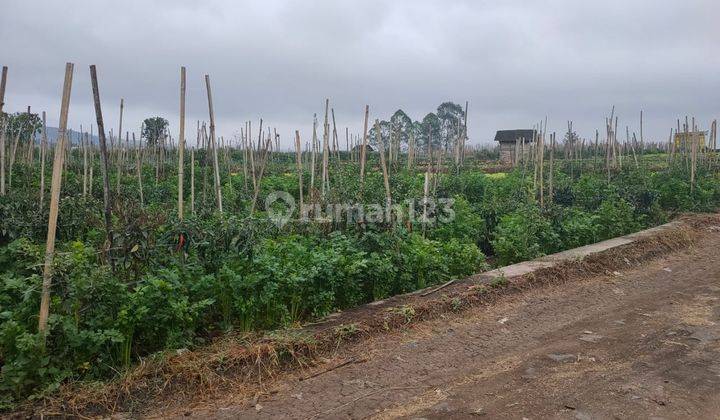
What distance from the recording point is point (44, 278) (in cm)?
333

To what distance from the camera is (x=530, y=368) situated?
3.90 m

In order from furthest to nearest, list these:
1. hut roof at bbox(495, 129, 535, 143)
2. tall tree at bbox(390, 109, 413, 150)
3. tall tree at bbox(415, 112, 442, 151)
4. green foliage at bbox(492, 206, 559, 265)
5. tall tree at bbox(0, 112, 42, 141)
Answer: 1. tall tree at bbox(415, 112, 442, 151)
2. hut roof at bbox(495, 129, 535, 143)
3. tall tree at bbox(390, 109, 413, 150)
4. tall tree at bbox(0, 112, 42, 141)
5. green foliage at bbox(492, 206, 559, 265)

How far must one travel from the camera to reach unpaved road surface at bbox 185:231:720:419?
3.28 m

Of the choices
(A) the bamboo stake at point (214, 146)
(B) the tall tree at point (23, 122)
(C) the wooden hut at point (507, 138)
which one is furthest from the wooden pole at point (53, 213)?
(C) the wooden hut at point (507, 138)

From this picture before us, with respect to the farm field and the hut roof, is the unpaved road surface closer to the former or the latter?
the farm field

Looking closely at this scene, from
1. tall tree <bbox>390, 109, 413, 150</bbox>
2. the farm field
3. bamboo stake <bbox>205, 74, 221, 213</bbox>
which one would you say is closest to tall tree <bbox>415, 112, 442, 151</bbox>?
tall tree <bbox>390, 109, 413, 150</bbox>

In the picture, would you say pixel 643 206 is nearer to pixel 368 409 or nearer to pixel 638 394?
pixel 638 394

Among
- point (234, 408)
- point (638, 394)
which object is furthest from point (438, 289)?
point (234, 408)

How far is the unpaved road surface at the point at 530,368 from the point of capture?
328 cm

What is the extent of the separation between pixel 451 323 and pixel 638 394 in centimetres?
177

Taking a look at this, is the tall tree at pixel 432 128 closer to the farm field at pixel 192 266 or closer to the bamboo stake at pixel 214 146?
the farm field at pixel 192 266

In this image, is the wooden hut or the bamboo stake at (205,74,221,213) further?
the wooden hut

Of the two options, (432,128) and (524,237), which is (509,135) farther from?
(524,237)

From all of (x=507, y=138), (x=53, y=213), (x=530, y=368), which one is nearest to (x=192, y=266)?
(x=53, y=213)
